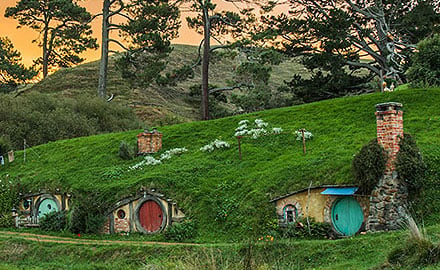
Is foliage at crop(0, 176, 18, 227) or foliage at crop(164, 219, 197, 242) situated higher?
foliage at crop(0, 176, 18, 227)

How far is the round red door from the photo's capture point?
24656mm

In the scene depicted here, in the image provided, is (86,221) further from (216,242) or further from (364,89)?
(364,89)

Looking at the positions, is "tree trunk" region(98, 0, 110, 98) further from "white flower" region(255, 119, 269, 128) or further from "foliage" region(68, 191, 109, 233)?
"foliage" region(68, 191, 109, 233)

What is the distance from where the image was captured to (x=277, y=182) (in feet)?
77.6

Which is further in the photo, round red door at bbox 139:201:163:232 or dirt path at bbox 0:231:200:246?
round red door at bbox 139:201:163:232

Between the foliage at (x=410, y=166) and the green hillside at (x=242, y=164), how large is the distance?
655 millimetres

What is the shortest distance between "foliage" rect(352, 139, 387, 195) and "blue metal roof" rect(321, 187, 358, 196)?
339 millimetres

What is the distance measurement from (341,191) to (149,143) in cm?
1432

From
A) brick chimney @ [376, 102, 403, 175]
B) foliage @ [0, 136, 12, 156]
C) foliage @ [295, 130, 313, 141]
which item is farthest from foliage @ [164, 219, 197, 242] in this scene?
foliage @ [0, 136, 12, 156]

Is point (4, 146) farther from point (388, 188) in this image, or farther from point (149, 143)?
point (388, 188)

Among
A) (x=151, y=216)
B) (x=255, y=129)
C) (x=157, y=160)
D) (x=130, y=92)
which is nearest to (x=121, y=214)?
(x=151, y=216)

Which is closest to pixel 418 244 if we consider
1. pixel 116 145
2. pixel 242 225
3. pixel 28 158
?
pixel 242 225

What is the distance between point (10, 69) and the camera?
5675 cm

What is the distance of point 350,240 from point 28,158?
2583cm
